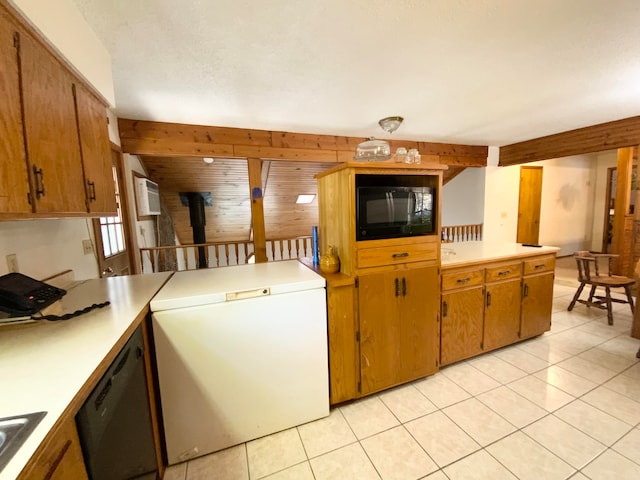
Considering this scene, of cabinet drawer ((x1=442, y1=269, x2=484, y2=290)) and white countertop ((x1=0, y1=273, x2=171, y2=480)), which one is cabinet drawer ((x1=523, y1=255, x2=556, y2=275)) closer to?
cabinet drawer ((x1=442, y1=269, x2=484, y2=290))

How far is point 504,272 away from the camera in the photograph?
2.30 meters

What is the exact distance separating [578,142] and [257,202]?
4301 millimetres

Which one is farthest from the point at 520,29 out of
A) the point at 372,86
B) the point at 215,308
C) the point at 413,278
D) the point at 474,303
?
the point at 215,308

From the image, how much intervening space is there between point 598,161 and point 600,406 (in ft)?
23.0

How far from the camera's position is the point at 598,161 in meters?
6.21

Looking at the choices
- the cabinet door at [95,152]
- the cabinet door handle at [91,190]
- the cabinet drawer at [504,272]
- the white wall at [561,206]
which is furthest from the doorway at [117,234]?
the white wall at [561,206]

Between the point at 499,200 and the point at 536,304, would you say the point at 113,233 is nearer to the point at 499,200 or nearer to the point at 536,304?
the point at 536,304

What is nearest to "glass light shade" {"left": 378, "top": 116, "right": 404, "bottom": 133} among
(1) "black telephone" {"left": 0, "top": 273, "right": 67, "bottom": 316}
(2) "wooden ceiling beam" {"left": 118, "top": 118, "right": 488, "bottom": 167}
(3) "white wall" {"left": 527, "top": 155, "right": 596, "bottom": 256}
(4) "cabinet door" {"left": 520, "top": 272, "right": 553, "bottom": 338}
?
(2) "wooden ceiling beam" {"left": 118, "top": 118, "right": 488, "bottom": 167}

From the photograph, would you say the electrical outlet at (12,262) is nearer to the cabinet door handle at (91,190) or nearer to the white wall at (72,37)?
the cabinet door handle at (91,190)

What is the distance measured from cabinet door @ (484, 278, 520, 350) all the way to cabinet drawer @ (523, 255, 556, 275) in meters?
0.16

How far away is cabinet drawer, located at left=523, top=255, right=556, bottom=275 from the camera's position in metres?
2.40

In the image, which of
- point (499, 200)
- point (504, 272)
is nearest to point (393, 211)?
point (504, 272)

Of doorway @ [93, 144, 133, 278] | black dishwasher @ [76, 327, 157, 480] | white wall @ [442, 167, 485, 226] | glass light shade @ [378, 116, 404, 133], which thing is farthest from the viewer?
white wall @ [442, 167, 485, 226]

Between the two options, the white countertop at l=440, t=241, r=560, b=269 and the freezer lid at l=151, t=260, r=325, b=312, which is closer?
the freezer lid at l=151, t=260, r=325, b=312
